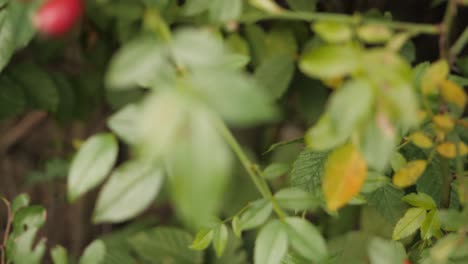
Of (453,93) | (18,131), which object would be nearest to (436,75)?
(453,93)

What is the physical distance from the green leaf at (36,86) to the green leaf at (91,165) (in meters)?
0.94

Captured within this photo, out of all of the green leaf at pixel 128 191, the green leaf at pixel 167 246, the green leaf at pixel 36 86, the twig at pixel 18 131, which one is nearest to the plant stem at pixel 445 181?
the green leaf at pixel 128 191

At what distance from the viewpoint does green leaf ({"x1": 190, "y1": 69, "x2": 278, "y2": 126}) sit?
431 mm

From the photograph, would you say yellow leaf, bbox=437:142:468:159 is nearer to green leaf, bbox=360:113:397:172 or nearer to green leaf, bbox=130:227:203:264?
green leaf, bbox=360:113:397:172

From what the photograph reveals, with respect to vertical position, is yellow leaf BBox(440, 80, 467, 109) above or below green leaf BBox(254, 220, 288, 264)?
above

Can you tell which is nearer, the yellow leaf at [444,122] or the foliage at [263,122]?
the foliage at [263,122]

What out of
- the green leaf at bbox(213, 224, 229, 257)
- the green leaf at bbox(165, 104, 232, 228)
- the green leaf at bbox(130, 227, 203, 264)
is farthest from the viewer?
the green leaf at bbox(130, 227, 203, 264)

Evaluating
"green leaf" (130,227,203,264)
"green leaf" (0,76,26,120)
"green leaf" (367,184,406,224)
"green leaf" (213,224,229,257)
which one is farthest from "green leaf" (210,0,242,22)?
"green leaf" (130,227,203,264)

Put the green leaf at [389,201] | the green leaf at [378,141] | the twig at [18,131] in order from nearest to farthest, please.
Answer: the green leaf at [378,141] → the green leaf at [389,201] → the twig at [18,131]

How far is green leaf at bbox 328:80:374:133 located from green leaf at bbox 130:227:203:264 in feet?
3.95

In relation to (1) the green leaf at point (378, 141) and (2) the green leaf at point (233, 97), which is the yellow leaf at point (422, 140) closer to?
(1) the green leaf at point (378, 141)

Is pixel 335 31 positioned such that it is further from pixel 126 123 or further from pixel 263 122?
pixel 126 123

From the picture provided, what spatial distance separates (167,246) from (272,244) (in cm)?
102

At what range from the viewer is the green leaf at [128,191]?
559mm
